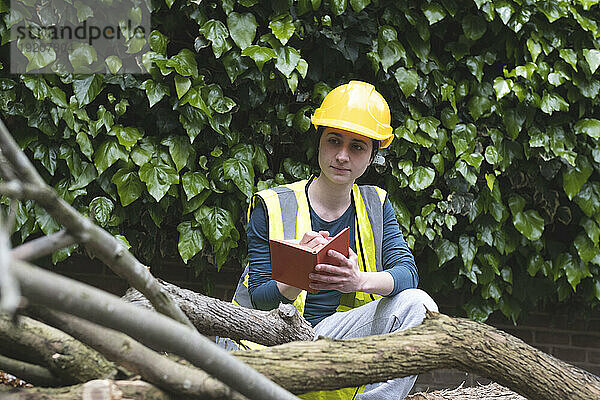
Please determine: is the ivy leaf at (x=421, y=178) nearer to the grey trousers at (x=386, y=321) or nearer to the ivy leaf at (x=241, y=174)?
the ivy leaf at (x=241, y=174)

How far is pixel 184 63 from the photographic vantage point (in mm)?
2875

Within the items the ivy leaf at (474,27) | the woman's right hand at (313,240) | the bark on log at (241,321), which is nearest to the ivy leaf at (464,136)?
the ivy leaf at (474,27)

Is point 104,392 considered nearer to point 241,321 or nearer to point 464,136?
point 241,321

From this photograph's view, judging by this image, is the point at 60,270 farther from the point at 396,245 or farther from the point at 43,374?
the point at 43,374

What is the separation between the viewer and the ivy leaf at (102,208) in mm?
2844

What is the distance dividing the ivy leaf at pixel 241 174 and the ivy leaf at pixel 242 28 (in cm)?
50

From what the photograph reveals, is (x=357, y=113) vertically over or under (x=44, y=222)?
over

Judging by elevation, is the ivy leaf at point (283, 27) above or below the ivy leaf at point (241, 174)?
above

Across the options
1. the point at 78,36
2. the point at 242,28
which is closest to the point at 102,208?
the point at 78,36

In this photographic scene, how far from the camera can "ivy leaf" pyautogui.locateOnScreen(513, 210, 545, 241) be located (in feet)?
10.5

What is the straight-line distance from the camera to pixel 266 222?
223 cm

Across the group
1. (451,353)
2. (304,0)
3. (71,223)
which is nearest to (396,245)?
(451,353)

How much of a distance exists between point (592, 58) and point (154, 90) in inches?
78.2

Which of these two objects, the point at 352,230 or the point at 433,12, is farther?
the point at 433,12
